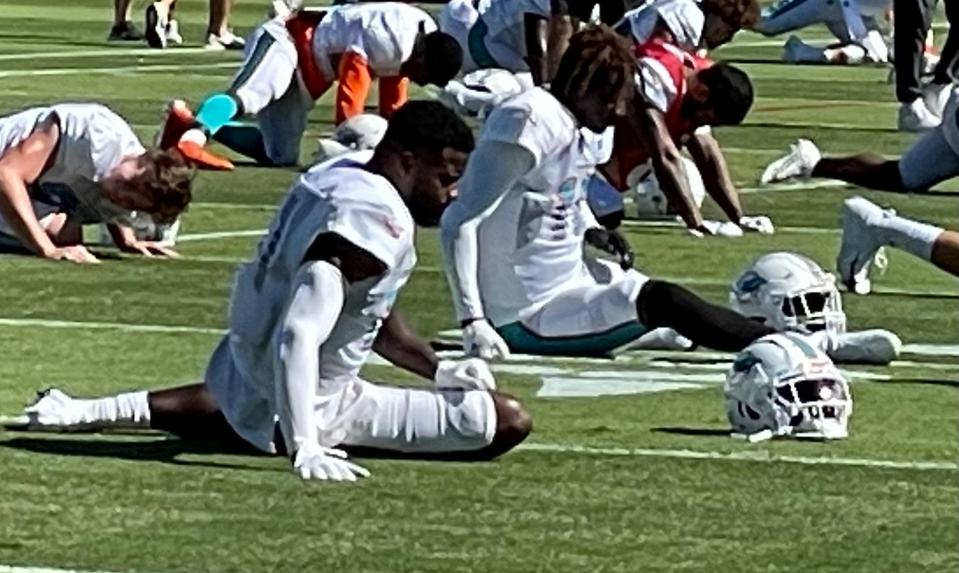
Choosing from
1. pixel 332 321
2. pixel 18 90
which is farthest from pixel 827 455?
pixel 18 90

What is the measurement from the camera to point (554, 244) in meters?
10.1

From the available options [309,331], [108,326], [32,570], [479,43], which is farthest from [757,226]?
[32,570]

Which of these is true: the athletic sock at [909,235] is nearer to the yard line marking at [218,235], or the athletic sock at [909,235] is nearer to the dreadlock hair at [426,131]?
the yard line marking at [218,235]

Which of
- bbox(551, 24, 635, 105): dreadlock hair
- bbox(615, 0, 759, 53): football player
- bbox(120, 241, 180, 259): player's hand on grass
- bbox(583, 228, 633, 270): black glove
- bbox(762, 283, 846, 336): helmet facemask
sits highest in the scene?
bbox(551, 24, 635, 105): dreadlock hair

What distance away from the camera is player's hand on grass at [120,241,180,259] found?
12.7 metres

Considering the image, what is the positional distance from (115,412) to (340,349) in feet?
2.61

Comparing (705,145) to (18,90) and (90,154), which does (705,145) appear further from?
(18,90)

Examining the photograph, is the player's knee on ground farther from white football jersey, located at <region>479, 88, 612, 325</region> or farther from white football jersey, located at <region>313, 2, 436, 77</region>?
white football jersey, located at <region>313, 2, 436, 77</region>

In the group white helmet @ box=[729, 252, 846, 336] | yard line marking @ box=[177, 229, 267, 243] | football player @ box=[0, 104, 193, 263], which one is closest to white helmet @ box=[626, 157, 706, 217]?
yard line marking @ box=[177, 229, 267, 243]

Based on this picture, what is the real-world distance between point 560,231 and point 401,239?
2659 mm

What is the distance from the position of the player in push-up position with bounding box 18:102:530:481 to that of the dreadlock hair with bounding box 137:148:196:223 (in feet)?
8.45

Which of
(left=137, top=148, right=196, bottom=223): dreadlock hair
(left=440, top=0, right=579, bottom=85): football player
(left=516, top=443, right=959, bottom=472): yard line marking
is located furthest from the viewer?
(left=440, top=0, right=579, bottom=85): football player

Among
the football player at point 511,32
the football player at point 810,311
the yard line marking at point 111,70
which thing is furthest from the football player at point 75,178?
the yard line marking at point 111,70

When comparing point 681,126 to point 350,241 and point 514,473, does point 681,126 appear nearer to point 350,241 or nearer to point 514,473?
point 514,473
